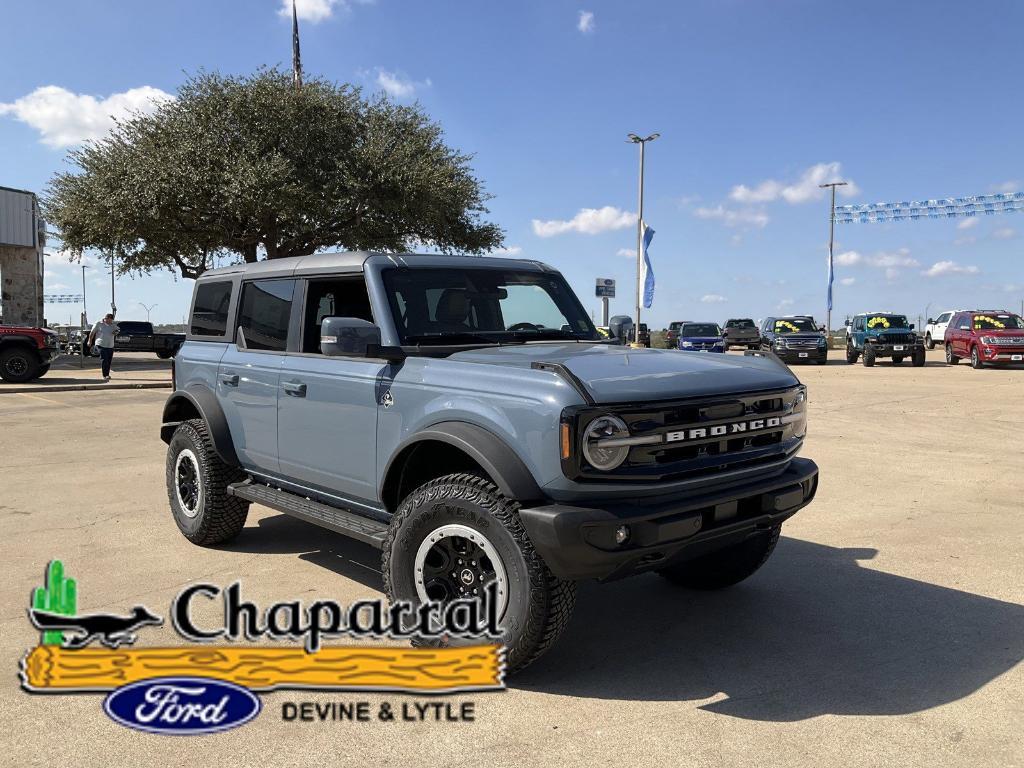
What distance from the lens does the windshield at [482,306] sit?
4355 mm

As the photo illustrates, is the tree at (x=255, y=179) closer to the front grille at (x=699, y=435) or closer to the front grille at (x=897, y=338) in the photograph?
the front grille at (x=897, y=338)

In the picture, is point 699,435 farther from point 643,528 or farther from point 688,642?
point 688,642

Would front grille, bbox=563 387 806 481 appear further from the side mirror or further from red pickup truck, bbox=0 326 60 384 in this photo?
red pickup truck, bbox=0 326 60 384

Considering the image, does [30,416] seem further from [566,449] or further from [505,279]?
[566,449]

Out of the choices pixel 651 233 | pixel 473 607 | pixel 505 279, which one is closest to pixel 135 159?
pixel 651 233

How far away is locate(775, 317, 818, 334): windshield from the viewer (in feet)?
99.0

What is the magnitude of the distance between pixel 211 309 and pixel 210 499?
1363mm

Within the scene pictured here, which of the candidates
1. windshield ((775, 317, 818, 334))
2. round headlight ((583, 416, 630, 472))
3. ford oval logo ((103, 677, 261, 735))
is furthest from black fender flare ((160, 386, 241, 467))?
windshield ((775, 317, 818, 334))

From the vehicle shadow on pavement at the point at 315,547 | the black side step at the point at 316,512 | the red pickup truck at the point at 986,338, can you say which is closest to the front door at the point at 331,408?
the black side step at the point at 316,512

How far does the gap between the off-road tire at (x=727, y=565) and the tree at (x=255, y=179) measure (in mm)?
22275

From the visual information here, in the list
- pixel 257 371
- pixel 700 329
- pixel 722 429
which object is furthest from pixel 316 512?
pixel 700 329

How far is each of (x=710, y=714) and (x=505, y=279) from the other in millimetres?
2694

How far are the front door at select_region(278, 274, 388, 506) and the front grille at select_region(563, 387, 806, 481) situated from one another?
133cm

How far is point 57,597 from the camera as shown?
4.41 metres
